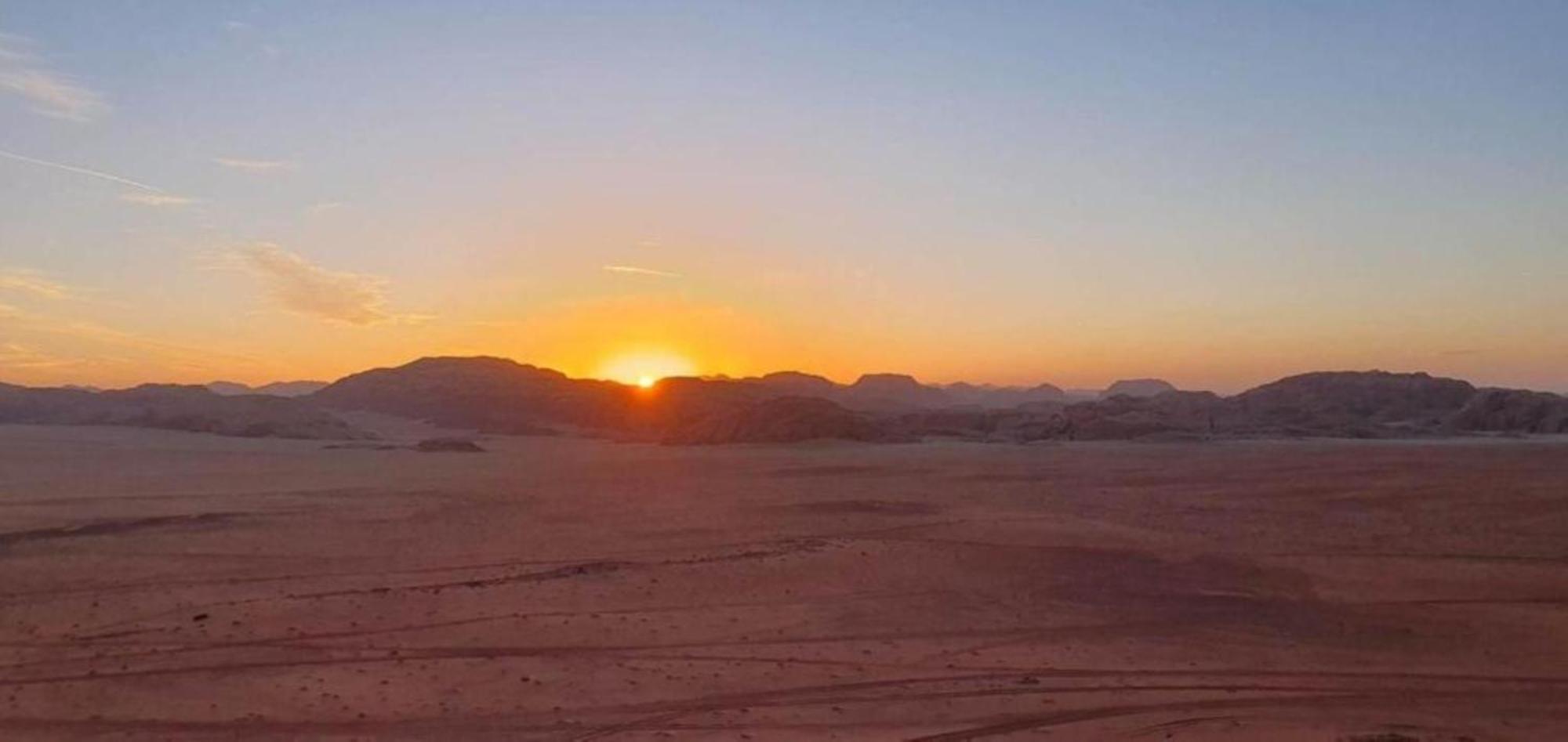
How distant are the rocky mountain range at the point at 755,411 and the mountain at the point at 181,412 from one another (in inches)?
5.3

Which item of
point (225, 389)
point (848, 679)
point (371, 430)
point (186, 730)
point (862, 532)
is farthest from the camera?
point (225, 389)

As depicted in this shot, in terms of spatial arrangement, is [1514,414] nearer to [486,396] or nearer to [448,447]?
[448,447]

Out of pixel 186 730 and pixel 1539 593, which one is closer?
pixel 186 730

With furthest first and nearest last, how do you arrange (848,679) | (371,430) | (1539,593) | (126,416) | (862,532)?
(371,430), (126,416), (862,532), (1539,593), (848,679)

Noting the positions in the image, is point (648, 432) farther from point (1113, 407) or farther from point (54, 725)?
point (54, 725)

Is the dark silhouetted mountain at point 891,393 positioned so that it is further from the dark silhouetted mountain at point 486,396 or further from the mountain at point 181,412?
the mountain at point 181,412

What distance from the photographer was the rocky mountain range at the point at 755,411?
186ft

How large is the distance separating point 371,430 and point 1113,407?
43808mm

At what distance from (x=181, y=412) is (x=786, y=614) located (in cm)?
5413

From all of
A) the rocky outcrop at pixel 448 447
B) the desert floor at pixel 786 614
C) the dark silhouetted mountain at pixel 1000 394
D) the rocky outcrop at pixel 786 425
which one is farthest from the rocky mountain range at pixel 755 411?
the dark silhouetted mountain at pixel 1000 394

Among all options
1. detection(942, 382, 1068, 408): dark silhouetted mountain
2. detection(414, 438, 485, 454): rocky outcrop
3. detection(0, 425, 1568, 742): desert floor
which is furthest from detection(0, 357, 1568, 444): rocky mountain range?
detection(942, 382, 1068, 408): dark silhouetted mountain

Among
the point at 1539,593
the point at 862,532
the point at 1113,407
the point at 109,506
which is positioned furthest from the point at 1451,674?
the point at 1113,407

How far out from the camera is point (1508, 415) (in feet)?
199

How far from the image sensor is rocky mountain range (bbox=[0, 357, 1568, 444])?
56688 mm
